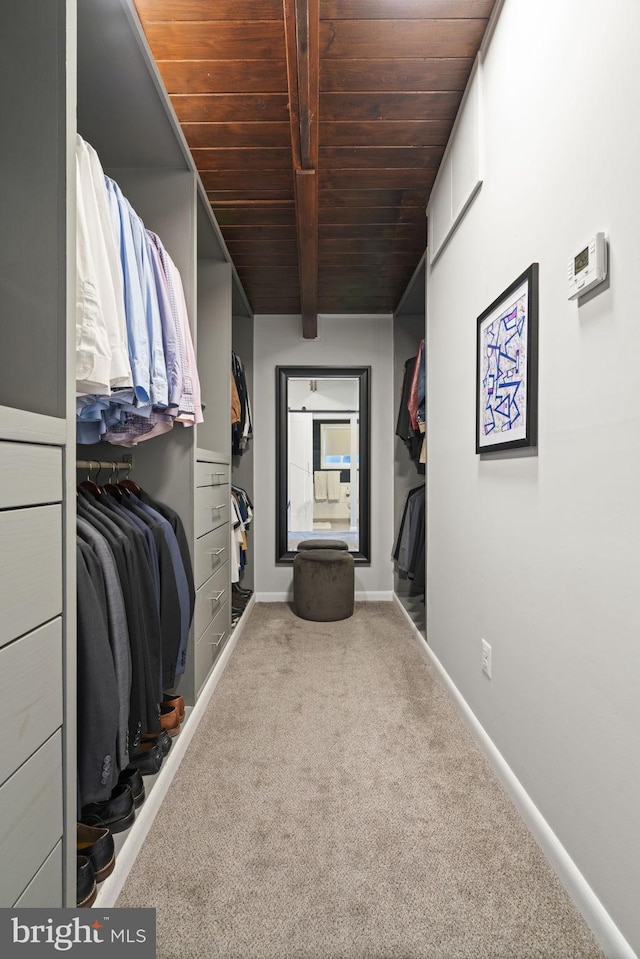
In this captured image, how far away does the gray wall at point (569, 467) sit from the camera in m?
0.99

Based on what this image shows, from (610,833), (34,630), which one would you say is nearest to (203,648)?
(34,630)

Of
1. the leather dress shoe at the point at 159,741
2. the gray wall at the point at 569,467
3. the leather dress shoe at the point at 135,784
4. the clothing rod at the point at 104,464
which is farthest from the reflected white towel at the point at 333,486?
the leather dress shoe at the point at 135,784

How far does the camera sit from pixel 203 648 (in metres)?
2.21

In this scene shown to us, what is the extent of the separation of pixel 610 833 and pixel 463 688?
105 cm

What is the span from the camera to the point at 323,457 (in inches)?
168

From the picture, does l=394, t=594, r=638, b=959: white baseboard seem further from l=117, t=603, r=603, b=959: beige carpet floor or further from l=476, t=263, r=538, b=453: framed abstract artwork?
l=476, t=263, r=538, b=453: framed abstract artwork

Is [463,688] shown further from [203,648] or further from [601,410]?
[601,410]

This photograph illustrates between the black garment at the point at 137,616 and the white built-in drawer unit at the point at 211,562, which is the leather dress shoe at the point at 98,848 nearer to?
the black garment at the point at 137,616

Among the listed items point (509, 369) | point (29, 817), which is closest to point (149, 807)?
point (29, 817)

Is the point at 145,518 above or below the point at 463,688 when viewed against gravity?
above

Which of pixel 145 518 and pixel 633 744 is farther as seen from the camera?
pixel 145 518

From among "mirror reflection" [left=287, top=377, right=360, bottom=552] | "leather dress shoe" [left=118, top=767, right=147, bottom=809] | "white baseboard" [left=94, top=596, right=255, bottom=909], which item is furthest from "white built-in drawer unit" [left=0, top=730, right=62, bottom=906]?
"mirror reflection" [left=287, top=377, right=360, bottom=552]

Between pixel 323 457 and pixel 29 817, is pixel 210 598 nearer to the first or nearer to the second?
pixel 29 817

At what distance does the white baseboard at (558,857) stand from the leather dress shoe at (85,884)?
1059 mm
